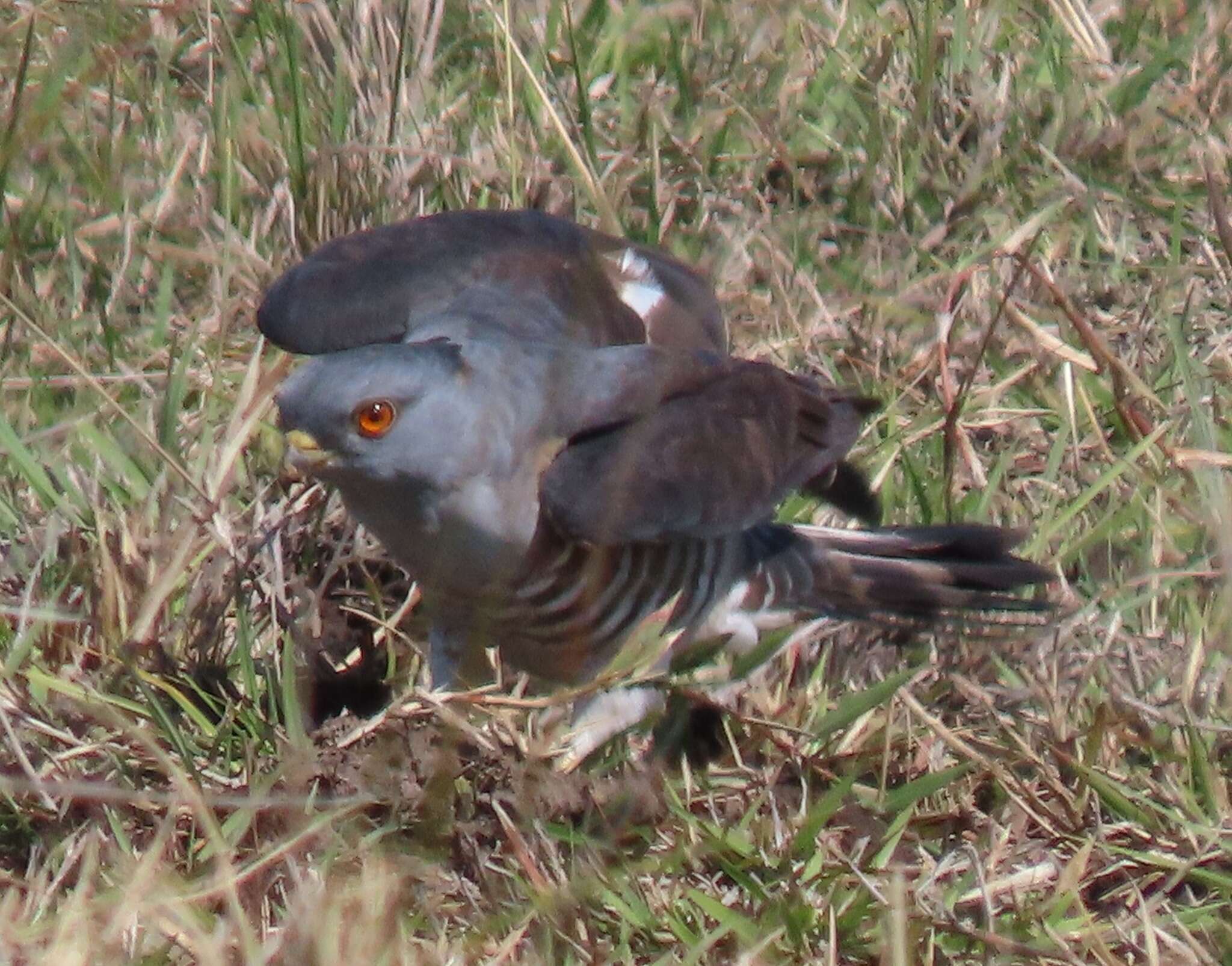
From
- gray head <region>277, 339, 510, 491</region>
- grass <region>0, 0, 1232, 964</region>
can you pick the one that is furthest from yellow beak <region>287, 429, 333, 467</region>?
grass <region>0, 0, 1232, 964</region>

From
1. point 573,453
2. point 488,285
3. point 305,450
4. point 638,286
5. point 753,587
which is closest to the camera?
point 305,450

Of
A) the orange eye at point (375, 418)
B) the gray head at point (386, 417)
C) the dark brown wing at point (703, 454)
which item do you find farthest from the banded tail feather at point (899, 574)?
the orange eye at point (375, 418)

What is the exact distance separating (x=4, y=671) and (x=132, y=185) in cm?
193

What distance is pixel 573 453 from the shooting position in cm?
367

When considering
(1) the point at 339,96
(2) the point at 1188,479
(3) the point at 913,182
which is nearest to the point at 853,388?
(3) the point at 913,182

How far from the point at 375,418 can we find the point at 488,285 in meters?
0.67

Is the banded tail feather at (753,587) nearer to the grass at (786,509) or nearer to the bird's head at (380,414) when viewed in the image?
the grass at (786,509)

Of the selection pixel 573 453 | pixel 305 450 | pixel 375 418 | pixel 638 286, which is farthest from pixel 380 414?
pixel 638 286

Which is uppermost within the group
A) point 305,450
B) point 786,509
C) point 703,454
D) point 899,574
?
point 305,450

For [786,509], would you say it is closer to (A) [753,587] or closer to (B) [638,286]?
(A) [753,587]

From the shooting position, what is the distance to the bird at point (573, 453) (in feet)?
11.6

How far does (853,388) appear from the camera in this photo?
15.2ft

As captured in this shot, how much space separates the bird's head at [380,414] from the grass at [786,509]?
24 centimetres

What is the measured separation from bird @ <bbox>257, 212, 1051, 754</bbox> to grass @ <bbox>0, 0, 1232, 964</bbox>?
15 cm
